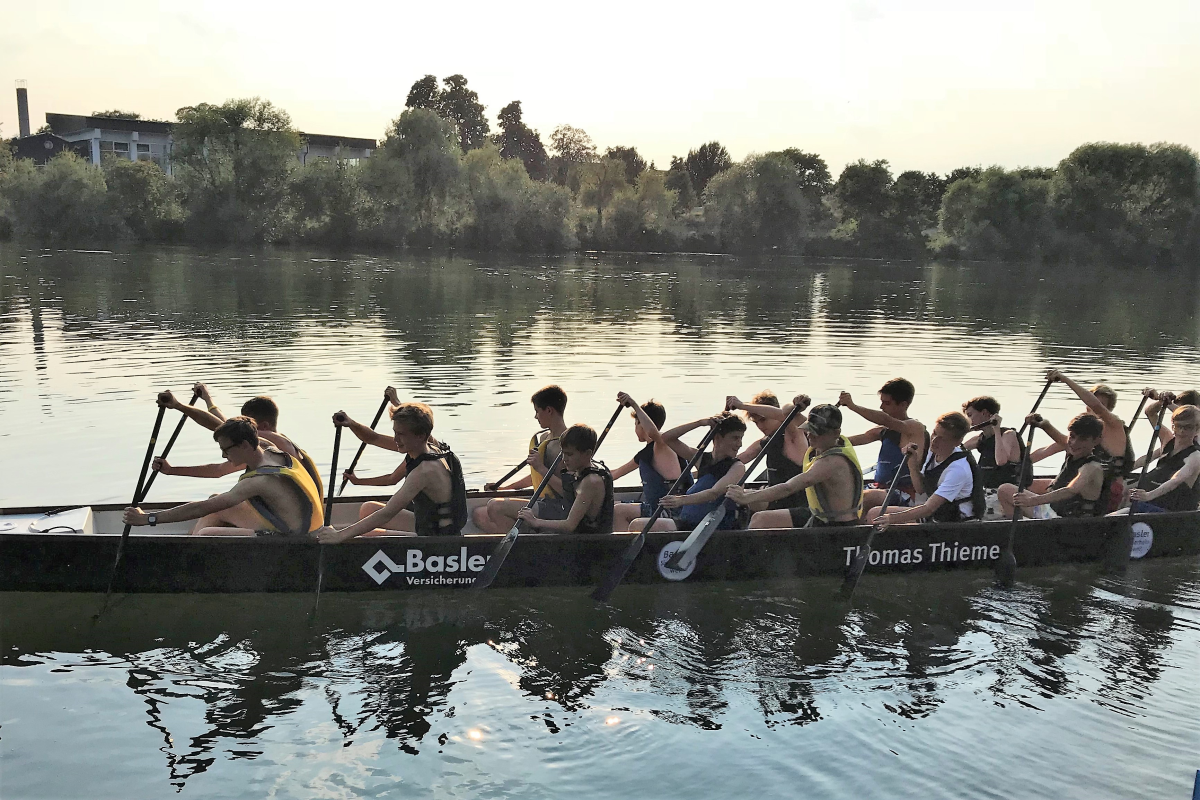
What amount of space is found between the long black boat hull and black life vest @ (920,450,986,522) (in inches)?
7.4

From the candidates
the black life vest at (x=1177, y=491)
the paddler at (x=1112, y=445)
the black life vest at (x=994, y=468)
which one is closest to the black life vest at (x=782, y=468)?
the black life vest at (x=994, y=468)

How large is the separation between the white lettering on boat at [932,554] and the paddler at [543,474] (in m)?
2.45

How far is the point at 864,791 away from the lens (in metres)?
5.61

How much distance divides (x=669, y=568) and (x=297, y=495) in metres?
2.99

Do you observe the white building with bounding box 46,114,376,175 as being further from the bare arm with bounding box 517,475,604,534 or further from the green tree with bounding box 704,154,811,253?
the bare arm with bounding box 517,475,604,534

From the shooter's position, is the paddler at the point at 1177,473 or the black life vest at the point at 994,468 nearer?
the paddler at the point at 1177,473

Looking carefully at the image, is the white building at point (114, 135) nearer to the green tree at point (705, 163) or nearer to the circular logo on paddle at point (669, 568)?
the green tree at point (705, 163)

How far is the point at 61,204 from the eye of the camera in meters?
59.8

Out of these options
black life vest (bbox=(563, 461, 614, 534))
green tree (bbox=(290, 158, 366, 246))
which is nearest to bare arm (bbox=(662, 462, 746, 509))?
black life vest (bbox=(563, 461, 614, 534))

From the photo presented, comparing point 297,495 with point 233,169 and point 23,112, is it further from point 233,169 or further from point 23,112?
point 23,112

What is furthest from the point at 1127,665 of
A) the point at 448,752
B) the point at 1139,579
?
the point at 448,752

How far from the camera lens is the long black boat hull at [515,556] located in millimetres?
7457

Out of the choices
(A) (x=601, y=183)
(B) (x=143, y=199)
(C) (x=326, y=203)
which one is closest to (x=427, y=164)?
(C) (x=326, y=203)

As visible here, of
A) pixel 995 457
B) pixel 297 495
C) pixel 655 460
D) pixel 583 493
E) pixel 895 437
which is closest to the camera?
pixel 297 495
